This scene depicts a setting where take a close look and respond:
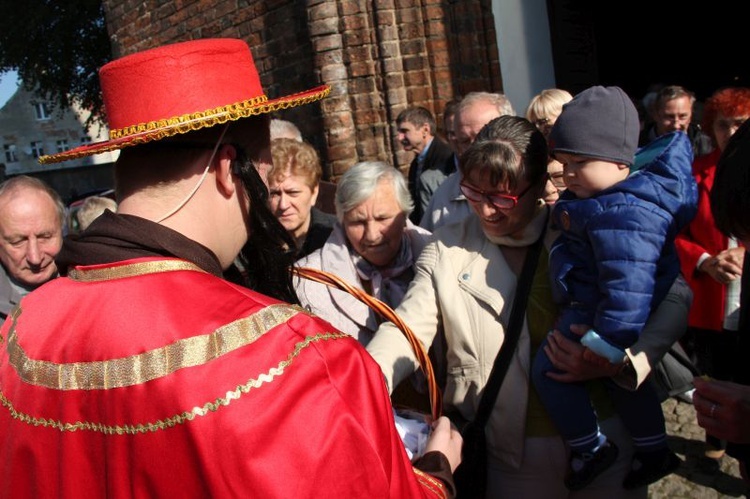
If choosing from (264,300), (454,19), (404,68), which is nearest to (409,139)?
(404,68)

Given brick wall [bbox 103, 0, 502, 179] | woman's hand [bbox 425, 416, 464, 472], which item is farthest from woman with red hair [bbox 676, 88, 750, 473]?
brick wall [bbox 103, 0, 502, 179]

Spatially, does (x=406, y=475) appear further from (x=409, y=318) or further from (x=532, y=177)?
(x=532, y=177)

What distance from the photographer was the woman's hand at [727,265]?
3365 mm

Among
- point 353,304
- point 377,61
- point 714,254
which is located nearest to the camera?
point 353,304

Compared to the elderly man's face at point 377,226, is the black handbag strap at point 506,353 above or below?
below

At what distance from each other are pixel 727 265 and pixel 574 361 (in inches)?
61.1

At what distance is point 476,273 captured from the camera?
2449 millimetres

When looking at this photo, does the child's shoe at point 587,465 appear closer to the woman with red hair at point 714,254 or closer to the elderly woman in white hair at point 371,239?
the elderly woman in white hair at point 371,239

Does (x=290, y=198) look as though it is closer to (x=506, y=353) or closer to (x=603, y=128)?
(x=506, y=353)

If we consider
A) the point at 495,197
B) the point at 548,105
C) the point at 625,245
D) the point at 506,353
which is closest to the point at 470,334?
the point at 506,353

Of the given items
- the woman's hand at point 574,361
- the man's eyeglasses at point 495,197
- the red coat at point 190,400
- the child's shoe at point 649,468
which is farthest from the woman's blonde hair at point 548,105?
the red coat at point 190,400

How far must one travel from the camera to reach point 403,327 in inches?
83.4

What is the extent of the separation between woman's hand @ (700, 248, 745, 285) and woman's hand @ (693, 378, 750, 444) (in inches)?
64.2

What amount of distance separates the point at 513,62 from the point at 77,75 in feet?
69.5
